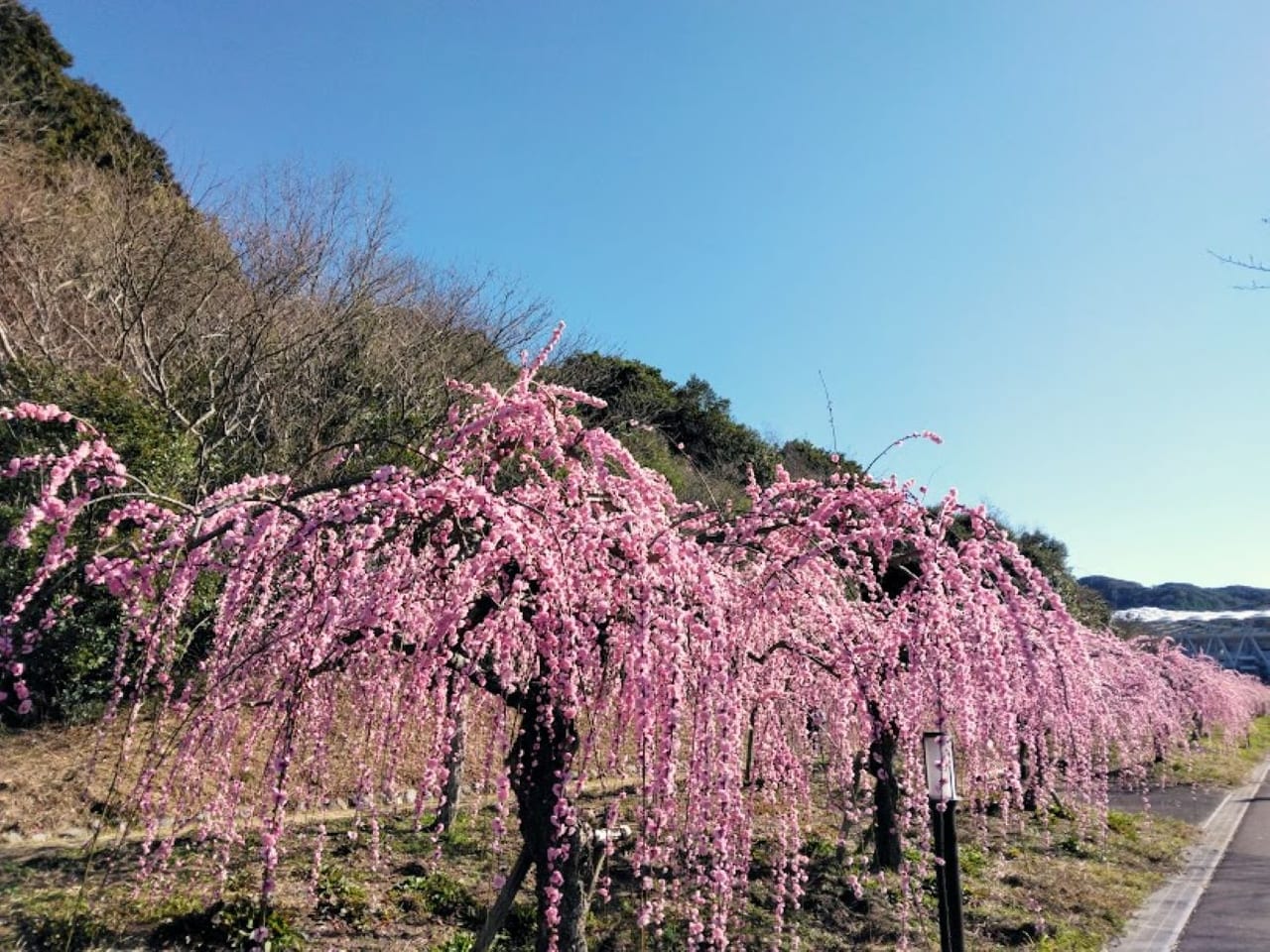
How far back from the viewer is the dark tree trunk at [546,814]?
13.7ft

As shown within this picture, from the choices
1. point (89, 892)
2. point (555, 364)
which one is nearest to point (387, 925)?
point (89, 892)

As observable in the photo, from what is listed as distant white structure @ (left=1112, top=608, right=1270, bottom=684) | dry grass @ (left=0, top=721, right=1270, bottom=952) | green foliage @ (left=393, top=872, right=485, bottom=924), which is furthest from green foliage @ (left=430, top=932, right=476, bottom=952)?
distant white structure @ (left=1112, top=608, right=1270, bottom=684)

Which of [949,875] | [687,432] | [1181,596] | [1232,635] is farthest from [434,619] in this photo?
[1181,596]

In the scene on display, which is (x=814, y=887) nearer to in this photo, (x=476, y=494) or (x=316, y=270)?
(x=476, y=494)

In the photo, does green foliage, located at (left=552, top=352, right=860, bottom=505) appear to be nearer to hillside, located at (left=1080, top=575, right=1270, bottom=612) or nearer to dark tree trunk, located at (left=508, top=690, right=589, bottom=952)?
dark tree trunk, located at (left=508, top=690, right=589, bottom=952)

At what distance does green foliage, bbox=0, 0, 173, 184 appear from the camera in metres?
15.1

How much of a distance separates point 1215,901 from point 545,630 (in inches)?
394

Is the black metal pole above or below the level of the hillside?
below

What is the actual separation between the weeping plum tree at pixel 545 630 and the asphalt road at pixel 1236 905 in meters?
4.84

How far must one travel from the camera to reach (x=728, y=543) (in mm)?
4023

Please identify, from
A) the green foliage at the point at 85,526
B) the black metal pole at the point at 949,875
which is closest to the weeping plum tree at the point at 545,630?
Result: the black metal pole at the point at 949,875

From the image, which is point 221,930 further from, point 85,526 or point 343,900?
point 85,526

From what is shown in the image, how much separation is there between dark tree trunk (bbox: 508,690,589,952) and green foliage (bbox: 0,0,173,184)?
14921 millimetres

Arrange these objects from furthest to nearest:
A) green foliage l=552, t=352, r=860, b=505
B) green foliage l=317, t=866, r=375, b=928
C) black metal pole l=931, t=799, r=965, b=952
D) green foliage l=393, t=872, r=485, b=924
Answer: green foliage l=552, t=352, r=860, b=505
green foliage l=393, t=872, r=485, b=924
green foliage l=317, t=866, r=375, b=928
black metal pole l=931, t=799, r=965, b=952
